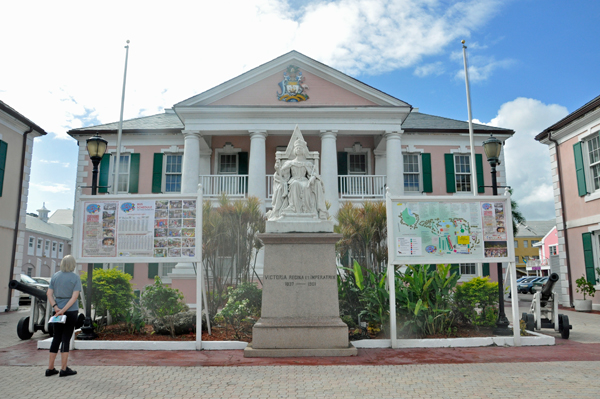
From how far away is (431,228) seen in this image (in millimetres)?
8016

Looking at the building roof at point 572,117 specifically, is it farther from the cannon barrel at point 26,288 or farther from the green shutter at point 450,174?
the cannon barrel at point 26,288

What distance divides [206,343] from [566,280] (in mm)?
14647

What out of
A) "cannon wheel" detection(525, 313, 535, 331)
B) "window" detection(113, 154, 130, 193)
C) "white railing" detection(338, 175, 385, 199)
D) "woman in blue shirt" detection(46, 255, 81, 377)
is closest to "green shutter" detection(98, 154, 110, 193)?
"window" detection(113, 154, 130, 193)

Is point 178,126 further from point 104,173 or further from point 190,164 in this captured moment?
point 190,164

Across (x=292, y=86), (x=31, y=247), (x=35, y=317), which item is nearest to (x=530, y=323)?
(x=35, y=317)

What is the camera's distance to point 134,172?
65.1ft

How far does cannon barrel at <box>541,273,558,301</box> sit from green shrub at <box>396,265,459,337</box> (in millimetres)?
2101

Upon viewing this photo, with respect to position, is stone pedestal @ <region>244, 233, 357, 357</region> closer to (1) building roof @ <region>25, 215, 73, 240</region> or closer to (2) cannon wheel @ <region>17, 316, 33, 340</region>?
(2) cannon wheel @ <region>17, 316, 33, 340</region>

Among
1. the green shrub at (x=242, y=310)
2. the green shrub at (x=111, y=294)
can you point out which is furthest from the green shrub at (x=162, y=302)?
the green shrub at (x=242, y=310)

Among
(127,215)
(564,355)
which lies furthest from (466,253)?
(127,215)

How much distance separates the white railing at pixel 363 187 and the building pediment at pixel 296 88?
3069 millimetres

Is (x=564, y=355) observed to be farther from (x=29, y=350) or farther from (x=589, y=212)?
(x=589, y=212)

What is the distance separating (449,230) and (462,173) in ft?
43.5

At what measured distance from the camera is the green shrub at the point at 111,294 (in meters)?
8.83
